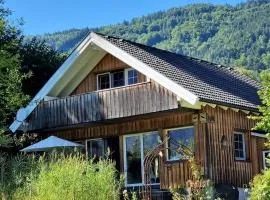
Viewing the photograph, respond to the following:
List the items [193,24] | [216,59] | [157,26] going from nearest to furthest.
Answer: [216,59], [193,24], [157,26]

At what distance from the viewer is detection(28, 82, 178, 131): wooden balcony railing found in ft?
66.2

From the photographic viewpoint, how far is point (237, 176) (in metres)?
21.1

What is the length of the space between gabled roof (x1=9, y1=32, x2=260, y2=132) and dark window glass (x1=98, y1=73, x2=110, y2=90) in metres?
0.54

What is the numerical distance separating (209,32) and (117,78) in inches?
4249

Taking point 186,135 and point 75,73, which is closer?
point 186,135

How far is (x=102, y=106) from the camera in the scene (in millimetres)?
21734

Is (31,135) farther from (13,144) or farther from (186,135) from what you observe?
(186,135)

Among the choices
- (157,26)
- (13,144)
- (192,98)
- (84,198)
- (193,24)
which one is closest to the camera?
(84,198)

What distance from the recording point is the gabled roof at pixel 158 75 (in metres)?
20.2

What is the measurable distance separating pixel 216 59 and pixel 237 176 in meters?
97.5

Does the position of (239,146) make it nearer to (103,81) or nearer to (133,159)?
(133,159)

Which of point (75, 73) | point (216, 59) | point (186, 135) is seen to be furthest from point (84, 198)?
point (216, 59)

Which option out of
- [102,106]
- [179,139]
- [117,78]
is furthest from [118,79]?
[179,139]

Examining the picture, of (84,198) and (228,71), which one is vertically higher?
(228,71)
